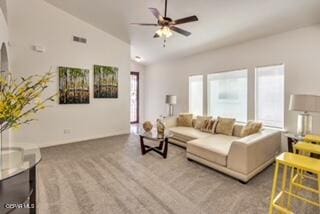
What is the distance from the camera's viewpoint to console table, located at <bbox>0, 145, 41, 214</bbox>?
1661 mm

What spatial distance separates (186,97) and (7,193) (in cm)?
517

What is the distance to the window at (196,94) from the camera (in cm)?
584

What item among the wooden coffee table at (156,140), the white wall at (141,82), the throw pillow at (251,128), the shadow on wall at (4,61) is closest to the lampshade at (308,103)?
the throw pillow at (251,128)

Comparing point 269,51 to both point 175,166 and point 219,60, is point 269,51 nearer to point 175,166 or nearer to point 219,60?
point 219,60

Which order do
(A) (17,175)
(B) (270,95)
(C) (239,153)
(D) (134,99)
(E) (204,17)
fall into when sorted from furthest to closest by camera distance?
(D) (134,99) < (B) (270,95) < (E) (204,17) < (C) (239,153) < (A) (17,175)

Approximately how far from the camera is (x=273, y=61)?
3990 millimetres

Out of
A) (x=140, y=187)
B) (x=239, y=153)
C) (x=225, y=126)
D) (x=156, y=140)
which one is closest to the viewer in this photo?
(x=140, y=187)

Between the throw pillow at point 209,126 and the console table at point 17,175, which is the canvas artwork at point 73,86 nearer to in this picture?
the console table at point 17,175

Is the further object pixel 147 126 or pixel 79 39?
pixel 79 39

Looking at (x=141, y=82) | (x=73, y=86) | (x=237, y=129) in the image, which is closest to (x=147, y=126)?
(x=237, y=129)

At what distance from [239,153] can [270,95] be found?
2053 millimetres

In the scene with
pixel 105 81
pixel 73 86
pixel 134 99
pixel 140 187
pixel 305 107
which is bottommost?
pixel 140 187

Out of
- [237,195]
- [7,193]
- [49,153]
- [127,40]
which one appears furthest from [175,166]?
[127,40]

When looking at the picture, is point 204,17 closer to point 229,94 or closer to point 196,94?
point 229,94
